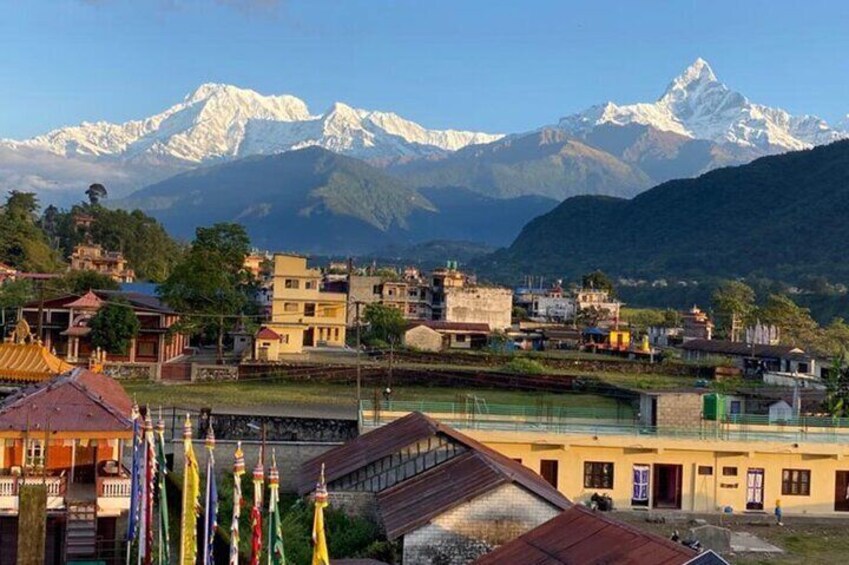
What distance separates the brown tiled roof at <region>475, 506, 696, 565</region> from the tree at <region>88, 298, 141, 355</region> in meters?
36.3

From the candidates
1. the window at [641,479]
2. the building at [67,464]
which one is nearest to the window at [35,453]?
the building at [67,464]

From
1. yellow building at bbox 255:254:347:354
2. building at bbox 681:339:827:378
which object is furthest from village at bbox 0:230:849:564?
yellow building at bbox 255:254:347:354

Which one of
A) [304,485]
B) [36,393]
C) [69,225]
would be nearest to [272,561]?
[36,393]

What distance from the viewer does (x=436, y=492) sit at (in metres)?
19.8

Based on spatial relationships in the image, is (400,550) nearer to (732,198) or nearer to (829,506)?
(829,506)

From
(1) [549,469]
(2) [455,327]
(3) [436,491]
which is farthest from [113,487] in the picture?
(2) [455,327]

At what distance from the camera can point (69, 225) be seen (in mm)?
108188

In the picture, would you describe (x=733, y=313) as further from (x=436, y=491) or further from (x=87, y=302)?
(x=436, y=491)

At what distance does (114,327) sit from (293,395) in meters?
10.5

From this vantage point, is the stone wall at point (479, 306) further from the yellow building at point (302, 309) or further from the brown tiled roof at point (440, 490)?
the brown tiled roof at point (440, 490)

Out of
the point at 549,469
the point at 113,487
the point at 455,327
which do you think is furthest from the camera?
the point at 455,327

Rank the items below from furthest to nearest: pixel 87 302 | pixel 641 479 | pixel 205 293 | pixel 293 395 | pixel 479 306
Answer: pixel 479 306
pixel 205 293
pixel 87 302
pixel 293 395
pixel 641 479

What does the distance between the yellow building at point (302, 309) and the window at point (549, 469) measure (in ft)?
115

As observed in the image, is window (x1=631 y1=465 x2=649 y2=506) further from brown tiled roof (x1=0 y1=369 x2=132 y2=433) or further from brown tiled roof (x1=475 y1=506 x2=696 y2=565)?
brown tiled roof (x1=0 y1=369 x2=132 y2=433)
